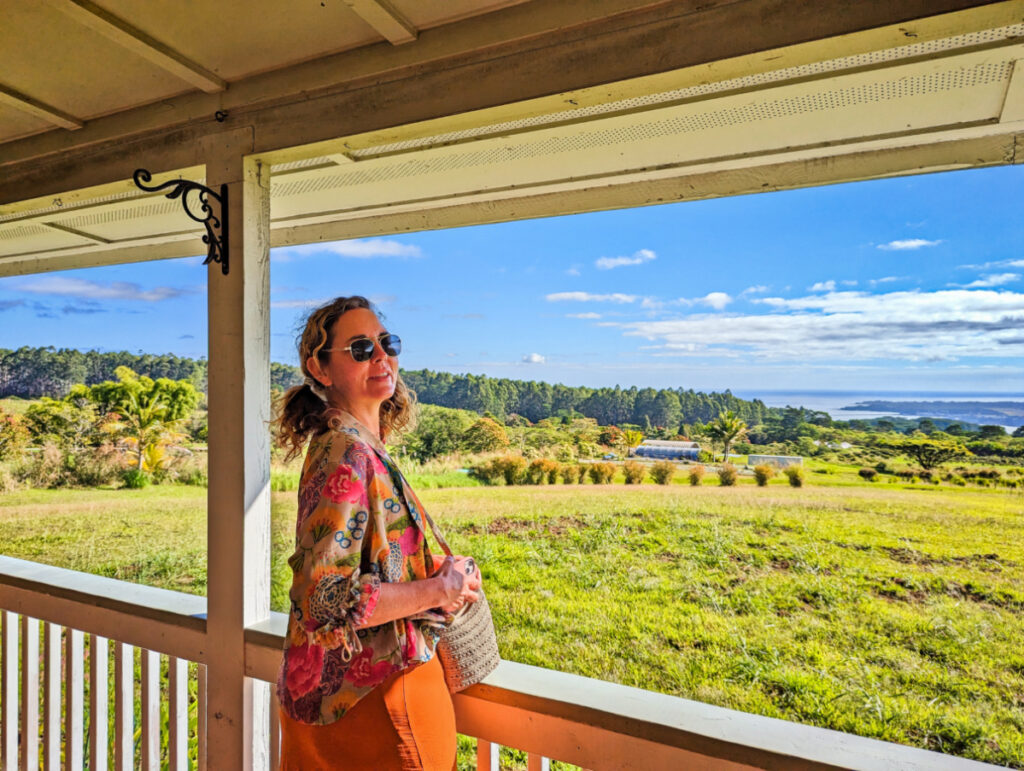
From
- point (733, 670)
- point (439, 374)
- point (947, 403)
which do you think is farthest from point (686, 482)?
point (439, 374)

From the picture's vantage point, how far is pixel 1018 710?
2.22 meters

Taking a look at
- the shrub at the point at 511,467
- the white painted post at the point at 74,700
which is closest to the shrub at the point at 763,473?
the shrub at the point at 511,467

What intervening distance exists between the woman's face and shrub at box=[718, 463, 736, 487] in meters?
2.31

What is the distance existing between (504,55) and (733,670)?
298 centimetres

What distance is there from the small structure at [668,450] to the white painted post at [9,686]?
2666mm

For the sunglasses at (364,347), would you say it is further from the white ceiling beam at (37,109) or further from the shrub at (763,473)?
the shrub at (763,473)

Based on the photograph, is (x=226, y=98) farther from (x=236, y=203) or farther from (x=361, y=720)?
(x=361, y=720)

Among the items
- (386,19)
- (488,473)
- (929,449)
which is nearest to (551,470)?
(488,473)

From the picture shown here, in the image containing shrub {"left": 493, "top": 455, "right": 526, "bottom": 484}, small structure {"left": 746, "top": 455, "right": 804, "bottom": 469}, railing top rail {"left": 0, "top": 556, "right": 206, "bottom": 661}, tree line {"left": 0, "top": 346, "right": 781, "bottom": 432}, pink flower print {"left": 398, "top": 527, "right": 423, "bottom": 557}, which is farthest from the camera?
shrub {"left": 493, "top": 455, "right": 526, "bottom": 484}

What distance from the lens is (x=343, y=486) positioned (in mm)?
851

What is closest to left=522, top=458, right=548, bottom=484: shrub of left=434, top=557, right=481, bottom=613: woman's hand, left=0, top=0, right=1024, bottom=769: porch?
left=0, top=0, right=1024, bottom=769: porch

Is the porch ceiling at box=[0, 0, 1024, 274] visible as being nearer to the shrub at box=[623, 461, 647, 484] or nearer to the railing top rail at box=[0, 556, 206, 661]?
the railing top rail at box=[0, 556, 206, 661]

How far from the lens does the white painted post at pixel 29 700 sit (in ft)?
5.81

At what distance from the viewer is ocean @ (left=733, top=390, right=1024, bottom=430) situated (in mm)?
2398
